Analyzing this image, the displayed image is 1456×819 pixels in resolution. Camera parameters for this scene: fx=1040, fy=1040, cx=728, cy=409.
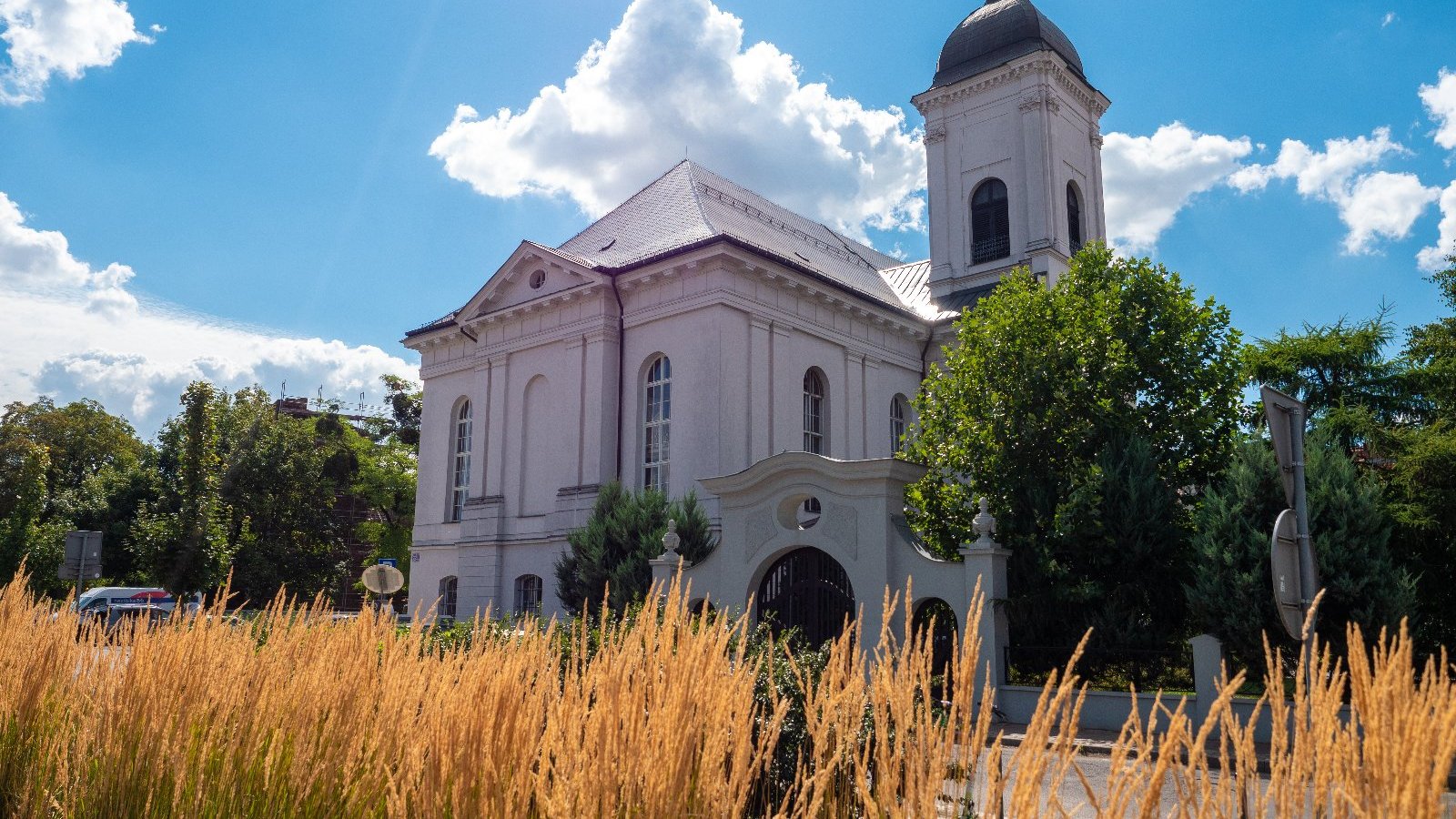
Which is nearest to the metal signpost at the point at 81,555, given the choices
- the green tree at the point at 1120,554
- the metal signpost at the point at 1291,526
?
the green tree at the point at 1120,554

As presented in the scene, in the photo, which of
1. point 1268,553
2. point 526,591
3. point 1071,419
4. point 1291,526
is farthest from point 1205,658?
point 526,591

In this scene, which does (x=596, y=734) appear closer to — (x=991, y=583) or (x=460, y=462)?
(x=991, y=583)

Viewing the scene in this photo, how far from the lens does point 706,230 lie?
26297 mm

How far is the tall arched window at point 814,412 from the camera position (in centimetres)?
2692

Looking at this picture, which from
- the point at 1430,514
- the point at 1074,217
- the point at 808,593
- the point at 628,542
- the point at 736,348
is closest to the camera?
the point at 1430,514

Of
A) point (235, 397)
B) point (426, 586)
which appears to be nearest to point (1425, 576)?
point (426, 586)

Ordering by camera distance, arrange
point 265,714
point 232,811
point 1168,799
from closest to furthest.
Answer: point 232,811
point 265,714
point 1168,799

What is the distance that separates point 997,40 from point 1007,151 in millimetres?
3748

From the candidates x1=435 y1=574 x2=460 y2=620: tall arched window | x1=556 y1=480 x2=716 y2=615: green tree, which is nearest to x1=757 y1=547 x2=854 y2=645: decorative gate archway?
x1=556 y1=480 x2=716 y2=615: green tree

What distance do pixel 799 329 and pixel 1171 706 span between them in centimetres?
1549

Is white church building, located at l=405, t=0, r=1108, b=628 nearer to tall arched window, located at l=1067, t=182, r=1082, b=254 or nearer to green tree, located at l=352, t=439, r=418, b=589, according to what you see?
tall arched window, located at l=1067, t=182, r=1082, b=254

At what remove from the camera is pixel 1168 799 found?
8.52m

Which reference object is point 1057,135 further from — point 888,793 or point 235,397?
point 235,397

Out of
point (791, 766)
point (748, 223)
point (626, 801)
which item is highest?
point (748, 223)
